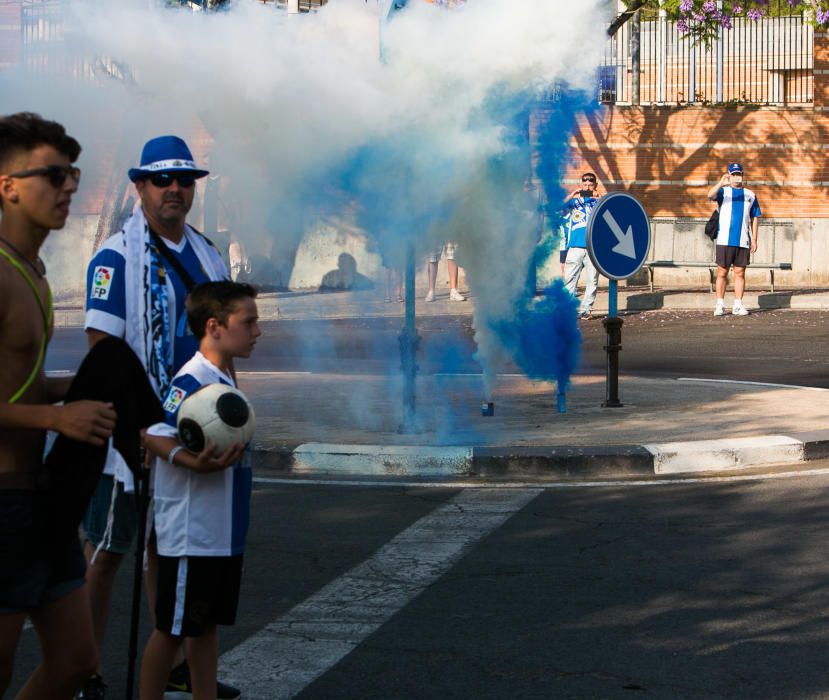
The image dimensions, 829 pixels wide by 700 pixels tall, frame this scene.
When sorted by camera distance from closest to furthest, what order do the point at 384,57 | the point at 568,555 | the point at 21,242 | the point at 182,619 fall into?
the point at 21,242
the point at 182,619
the point at 568,555
the point at 384,57

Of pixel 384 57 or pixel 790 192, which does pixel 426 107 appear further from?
pixel 790 192

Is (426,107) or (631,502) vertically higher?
(426,107)

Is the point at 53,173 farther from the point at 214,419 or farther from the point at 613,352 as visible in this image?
the point at 613,352

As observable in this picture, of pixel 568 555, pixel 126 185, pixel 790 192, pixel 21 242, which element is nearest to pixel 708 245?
pixel 790 192

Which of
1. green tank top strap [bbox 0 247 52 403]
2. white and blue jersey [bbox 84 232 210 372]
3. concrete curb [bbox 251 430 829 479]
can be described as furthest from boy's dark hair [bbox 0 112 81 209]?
concrete curb [bbox 251 430 829 479]

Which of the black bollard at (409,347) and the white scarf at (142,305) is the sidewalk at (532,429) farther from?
the white scarf at (142,305)

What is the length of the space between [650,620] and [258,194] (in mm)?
4647

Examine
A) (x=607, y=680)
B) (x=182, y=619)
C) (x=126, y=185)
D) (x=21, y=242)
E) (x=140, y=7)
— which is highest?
(x=140, y=7)

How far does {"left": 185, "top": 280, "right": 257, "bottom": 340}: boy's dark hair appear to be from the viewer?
13.9ft

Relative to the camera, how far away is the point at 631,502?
25.7 ft

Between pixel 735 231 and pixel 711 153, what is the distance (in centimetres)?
487

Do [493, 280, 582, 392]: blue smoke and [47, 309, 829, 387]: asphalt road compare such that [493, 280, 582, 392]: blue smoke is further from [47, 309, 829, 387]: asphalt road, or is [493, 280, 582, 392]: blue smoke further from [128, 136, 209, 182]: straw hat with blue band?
[128, 136, 209, 182]: straw hat with blue band

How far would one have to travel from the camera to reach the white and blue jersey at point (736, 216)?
18484 mm

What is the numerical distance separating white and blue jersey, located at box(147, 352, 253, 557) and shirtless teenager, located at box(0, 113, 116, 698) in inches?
17.0
